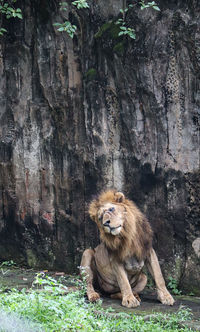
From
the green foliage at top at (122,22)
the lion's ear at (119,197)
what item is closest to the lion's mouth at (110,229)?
the lion's ear at (119,197)

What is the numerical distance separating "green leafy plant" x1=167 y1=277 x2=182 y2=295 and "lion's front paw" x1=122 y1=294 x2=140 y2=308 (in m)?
0.83

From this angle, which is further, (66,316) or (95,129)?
(95,129)

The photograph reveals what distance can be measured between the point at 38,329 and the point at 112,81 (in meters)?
3.63

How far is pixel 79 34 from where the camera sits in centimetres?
668

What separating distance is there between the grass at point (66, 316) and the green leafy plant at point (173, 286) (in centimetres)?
105

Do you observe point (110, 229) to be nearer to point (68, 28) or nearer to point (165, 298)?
point (165, 298)

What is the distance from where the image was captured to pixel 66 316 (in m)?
3.98

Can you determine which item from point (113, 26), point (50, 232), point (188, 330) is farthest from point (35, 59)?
point (188, 330)

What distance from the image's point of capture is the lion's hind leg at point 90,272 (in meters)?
5.40

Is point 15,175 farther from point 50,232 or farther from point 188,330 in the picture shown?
point 188,330

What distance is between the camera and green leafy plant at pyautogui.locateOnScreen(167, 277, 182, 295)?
19.4 feet

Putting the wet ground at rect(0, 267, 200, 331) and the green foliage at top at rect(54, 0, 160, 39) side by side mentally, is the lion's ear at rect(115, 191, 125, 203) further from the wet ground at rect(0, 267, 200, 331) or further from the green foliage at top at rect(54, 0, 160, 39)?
the green foliage at top at rect(54, 0, 160, 39)

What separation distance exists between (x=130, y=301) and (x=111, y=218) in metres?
0.90

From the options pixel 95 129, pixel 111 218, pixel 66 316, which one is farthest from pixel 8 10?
pixel 66 316
